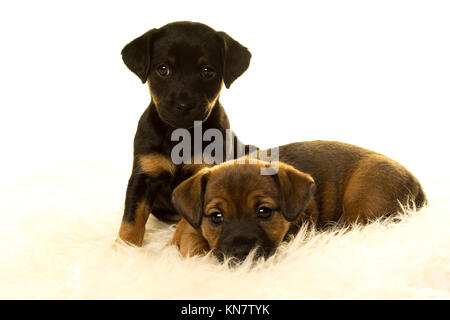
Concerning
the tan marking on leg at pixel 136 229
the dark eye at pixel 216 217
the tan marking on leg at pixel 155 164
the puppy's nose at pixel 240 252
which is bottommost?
the tan marking on leg at pixel 136 229

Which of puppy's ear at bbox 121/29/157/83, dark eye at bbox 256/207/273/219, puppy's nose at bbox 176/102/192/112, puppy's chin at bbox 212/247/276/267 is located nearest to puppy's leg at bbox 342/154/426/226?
dark eye at bbox 256/207/273/219

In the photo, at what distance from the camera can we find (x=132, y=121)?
638 centimetres

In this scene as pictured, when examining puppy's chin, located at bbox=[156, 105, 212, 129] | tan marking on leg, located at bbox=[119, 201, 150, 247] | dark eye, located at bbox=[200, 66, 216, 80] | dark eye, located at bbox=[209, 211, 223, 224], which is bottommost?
tan marking on leg, located at bbox=[119, 201, 150, 247]

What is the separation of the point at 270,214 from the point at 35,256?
1.36 metres

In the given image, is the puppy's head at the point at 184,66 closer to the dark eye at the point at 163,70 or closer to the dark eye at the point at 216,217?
the dark eye at the point at 163,70

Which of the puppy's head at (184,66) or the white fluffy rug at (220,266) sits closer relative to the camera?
the white fluffy rug at (220,266)

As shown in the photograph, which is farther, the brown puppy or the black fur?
the black fur

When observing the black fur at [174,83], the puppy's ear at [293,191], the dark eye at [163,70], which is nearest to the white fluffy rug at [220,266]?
the puppy's ear at [293,191]

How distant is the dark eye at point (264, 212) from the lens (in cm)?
315

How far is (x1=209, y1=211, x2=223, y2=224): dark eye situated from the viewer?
3178 millimetres

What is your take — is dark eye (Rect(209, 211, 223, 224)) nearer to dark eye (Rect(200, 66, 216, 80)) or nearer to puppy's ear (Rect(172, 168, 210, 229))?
puppy's ear (Rect(172, 168, 210, 229))

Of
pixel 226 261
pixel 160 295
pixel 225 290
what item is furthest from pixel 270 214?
pixel 160 295

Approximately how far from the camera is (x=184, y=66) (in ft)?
12.2

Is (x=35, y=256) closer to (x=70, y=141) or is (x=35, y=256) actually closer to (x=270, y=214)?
(x=270, y=214)
